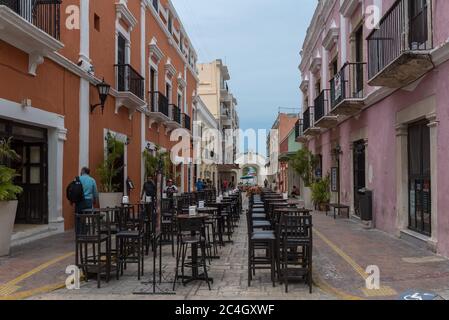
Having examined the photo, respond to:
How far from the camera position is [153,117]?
20.7 m

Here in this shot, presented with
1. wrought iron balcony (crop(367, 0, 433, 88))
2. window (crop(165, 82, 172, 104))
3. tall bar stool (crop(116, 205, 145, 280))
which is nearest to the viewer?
tall bar stool (crop(116, 205, 145, 280))

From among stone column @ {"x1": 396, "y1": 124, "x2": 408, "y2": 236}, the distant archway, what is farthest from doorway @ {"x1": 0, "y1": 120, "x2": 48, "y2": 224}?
the distant archway

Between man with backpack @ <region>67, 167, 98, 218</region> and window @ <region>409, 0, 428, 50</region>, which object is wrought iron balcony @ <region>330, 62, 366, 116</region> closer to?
window @ <region>409, 0, 428, 50</region>

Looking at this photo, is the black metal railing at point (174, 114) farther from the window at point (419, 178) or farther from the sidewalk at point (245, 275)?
the window at point (419, 178)

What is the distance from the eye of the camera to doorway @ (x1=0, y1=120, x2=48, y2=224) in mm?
11320

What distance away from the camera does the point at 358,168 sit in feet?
50.8

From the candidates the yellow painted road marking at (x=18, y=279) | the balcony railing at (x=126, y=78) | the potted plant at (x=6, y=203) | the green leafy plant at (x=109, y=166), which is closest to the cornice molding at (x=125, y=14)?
the balcony railing at (x=126, y=78)

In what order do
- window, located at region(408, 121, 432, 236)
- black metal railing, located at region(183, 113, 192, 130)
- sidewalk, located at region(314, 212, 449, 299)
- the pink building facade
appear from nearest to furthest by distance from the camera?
sidewalk, located at region(314, 212, 449, 299) < the pink building facade < window, located at region(408, 121, 432, 236) < black metal railing, located at region(183, 113, 192, 130)

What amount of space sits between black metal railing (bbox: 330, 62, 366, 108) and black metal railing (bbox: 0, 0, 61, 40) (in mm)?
8010

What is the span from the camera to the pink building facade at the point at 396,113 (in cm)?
873

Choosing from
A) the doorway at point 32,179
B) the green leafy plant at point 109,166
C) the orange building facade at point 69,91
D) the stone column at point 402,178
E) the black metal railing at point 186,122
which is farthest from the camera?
the black metal railing at point 186,122

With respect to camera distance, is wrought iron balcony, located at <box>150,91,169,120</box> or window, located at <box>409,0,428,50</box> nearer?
window, located at <box>409,0,428,50</box>

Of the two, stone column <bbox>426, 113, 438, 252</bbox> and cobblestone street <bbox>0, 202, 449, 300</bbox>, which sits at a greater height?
stone column <bbox>426, 113, 438, 252</bbox>

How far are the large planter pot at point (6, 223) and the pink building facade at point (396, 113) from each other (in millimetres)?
7499
